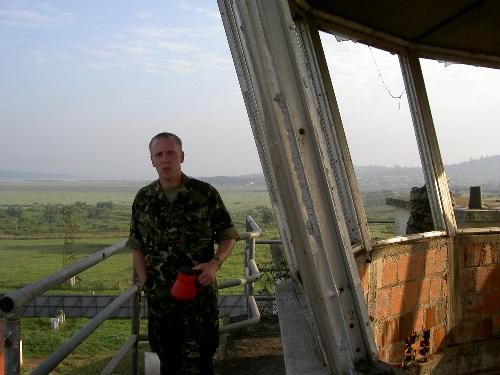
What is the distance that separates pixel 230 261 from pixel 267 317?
196 feet

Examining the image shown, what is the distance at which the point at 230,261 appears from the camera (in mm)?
64938

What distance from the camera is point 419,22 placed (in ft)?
11.5

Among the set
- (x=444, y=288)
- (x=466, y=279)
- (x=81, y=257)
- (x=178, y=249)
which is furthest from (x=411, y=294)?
(x=81, y=257)

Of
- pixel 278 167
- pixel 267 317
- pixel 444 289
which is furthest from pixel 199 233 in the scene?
pixel 267 317

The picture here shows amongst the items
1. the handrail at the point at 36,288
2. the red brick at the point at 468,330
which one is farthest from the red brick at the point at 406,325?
the handrail at the point at 36,288

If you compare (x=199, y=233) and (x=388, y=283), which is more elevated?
(x=199, y=233)

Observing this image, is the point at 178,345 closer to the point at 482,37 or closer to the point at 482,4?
the point at 482,4

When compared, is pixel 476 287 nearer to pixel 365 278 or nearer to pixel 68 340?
pixel 365 278

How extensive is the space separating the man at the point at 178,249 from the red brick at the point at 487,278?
93.0 inches

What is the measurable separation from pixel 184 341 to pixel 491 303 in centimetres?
272

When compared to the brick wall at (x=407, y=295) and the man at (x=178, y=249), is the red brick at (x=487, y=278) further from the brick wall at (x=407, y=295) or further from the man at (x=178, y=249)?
the man at (x=178, y=249)

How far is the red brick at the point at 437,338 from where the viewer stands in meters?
3.74

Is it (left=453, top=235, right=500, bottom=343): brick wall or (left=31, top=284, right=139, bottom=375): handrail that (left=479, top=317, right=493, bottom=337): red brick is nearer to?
(left=453, top=235, right=500, bottom=343): brick wall

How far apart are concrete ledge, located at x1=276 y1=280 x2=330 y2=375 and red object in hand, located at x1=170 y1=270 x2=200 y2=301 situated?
46 cm
